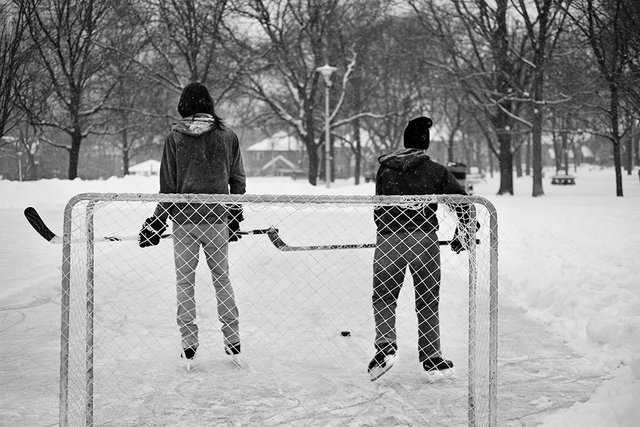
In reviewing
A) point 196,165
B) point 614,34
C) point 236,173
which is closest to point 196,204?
point 196,165

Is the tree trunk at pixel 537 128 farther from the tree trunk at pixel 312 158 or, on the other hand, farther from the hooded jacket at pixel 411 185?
the hooded jacket at pixel 411 185

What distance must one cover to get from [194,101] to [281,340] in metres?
2.24

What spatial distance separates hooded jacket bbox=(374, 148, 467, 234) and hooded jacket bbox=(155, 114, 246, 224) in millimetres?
1115

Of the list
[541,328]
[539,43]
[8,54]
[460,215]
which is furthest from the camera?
[539,43]

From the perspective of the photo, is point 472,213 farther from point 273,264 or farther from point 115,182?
point 115,182

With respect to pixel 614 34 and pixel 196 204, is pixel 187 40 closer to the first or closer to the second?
pixel 614 34

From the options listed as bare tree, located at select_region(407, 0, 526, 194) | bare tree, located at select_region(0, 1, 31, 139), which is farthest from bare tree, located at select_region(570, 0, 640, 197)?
bare tree, located at select_region(0, 1, 31, 139)

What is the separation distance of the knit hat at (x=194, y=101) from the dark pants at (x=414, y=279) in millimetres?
1550

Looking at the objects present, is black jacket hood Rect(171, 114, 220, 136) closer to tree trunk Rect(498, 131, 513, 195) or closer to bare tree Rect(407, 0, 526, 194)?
bare tree Rect(407, 0, 526, 194)

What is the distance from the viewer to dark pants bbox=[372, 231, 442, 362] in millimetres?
4188

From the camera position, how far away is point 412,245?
417 cm

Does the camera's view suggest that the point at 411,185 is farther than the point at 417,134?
No

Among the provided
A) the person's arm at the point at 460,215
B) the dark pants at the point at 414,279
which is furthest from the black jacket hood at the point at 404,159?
the dark pants at the point at 414,279

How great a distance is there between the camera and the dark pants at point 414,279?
13.7 ft
